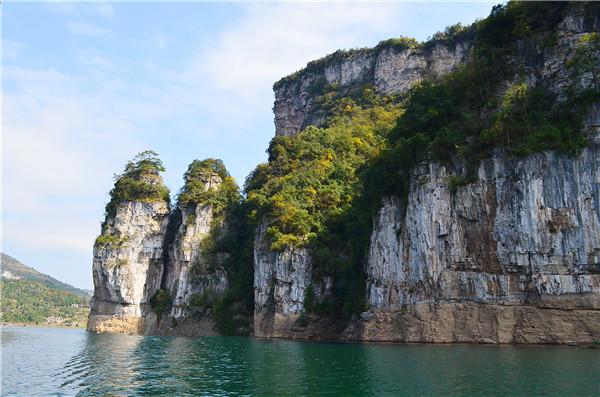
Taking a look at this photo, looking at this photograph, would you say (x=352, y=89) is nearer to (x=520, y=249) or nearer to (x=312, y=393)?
(x=520, y=249)

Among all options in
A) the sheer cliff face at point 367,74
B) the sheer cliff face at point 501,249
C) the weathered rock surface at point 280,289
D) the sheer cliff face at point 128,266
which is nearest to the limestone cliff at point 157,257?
the sheer cliff face at point 128,266

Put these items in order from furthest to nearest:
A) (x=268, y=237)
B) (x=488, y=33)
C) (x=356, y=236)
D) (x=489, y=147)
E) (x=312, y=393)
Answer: (x=268, y=237)
(x=356, y=236)
(x=488, y=33)
(x=489, y=147)
(x=312, y=393)

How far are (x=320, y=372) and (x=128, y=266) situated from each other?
55914mm

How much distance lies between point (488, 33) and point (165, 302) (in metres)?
53.0

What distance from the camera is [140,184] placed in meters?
80.0

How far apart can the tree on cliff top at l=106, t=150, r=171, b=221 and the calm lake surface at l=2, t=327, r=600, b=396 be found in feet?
145

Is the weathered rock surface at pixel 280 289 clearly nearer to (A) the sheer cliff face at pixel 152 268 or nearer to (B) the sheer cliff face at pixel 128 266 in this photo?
(A) the sheer cliff face at pixel 152 268

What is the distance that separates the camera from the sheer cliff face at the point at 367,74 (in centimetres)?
8894

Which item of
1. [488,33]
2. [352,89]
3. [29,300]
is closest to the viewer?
[488,33]

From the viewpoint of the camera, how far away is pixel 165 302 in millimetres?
75188

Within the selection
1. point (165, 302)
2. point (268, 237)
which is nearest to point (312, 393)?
point (268, 237)

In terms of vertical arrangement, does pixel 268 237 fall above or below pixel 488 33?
below

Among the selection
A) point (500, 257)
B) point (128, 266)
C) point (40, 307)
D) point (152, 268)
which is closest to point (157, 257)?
point (152, 268)

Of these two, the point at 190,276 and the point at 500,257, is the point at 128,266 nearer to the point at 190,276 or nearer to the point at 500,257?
the point at 190,276
